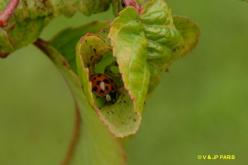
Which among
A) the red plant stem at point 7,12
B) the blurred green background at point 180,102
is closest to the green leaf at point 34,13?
the red plant stem at point 7,12

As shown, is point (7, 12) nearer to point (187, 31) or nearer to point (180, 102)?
point (187, 31)

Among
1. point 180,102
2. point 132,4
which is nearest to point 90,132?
point 132,4

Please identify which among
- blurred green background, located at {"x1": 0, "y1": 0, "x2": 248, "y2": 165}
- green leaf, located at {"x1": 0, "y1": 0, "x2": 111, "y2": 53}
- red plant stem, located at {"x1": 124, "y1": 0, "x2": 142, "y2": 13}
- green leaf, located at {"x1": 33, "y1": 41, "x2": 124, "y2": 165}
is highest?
red plant stem, located at {"x1": 124, "y1": 0, "x2": 142, "y2": 13}

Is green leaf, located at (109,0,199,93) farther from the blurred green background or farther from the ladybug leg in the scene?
the blurred green background

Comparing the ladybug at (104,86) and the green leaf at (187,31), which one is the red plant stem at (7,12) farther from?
the green leaf at (187,31)

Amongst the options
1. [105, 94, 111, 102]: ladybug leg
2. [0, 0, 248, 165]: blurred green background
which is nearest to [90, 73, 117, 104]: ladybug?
[105, 94, 111, 102]: ladybug leg

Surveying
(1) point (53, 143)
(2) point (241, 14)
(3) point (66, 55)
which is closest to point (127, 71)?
(3) point (66, 55)
